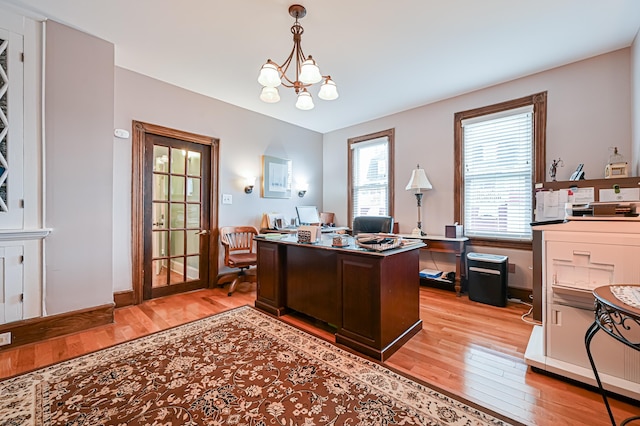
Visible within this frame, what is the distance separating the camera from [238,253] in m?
4.04

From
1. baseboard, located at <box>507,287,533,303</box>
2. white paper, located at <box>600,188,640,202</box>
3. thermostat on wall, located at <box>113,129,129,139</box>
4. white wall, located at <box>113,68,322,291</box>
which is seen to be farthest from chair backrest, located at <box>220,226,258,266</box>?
white paper, located at <box>600,188,640,202</box>

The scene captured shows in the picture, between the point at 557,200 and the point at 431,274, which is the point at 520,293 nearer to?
the point at 431,274

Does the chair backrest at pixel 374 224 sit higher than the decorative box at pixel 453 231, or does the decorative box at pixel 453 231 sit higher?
the chair backrest at pixel 374 224

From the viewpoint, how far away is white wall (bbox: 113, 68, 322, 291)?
10.3 feet

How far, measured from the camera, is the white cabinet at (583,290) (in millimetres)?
1583

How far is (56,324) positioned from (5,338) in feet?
0.98

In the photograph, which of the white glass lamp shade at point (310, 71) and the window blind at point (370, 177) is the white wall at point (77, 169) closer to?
the white glass lamp shade at point (310, 71)

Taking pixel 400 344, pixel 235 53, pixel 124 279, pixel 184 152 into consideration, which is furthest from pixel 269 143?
pixel 400 344

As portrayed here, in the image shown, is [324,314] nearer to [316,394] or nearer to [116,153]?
[316,394]

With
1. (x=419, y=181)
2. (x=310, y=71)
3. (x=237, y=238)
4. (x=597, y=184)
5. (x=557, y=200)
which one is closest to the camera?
(x=310, y=71)

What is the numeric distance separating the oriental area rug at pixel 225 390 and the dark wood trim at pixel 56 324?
65 cm

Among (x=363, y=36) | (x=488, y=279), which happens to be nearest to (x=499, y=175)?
(x=488, y=279)

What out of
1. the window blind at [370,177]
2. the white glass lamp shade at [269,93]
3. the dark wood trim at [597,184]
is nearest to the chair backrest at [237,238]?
the window blind at [370,177]

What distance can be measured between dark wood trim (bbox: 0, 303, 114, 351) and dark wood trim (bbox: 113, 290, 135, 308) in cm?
44
